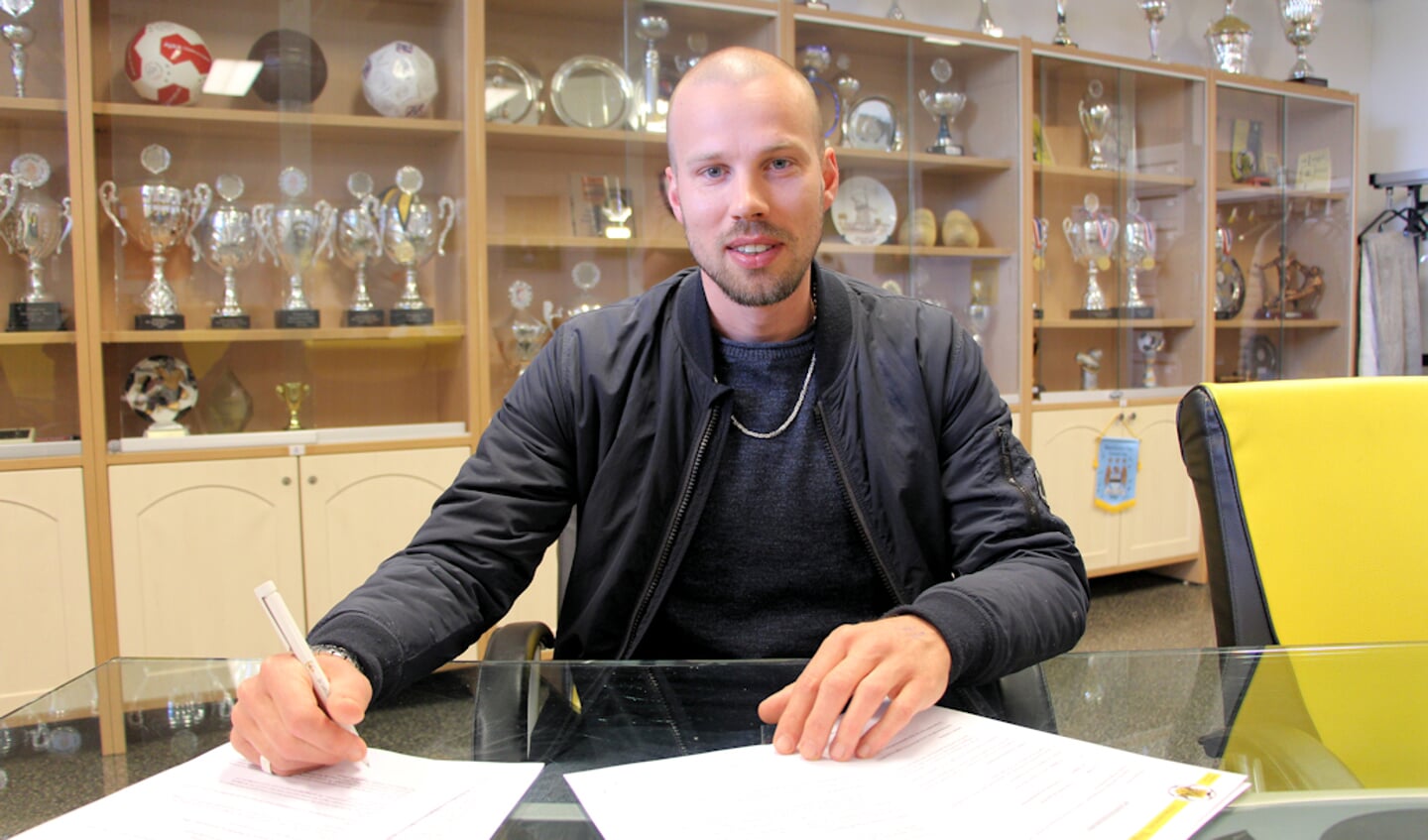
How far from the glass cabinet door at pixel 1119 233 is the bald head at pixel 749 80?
9.24ft

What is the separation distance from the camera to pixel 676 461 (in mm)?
1393

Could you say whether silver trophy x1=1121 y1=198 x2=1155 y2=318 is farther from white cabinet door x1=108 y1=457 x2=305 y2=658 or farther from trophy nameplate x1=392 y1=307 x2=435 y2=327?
white cabinet door x1=108 y1=457 x2=305 y2=658

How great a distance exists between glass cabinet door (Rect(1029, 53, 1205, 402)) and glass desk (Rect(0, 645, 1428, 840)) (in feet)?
10.2

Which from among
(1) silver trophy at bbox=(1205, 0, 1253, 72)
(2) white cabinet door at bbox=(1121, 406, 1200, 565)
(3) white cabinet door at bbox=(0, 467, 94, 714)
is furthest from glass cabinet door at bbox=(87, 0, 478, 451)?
(1) silver trophy at bbox=(1205, 0, 1253, 72)

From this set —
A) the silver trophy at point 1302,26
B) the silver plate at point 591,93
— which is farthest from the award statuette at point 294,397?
the silver trophy at point 1302,26

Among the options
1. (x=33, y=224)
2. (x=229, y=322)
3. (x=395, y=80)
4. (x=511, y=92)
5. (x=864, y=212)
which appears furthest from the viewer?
(x=864, y=212)

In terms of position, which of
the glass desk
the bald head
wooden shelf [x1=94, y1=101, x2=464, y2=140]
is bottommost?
the glass desk

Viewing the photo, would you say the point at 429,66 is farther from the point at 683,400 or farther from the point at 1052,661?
the point at 1052,661

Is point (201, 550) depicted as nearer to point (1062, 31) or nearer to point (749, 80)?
point (749, 80)

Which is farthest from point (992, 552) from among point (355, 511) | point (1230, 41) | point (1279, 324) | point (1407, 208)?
point (1407, 208)

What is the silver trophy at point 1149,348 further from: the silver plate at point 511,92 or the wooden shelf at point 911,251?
the silver plate at point 511,92

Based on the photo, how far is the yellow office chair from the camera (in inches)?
47.0

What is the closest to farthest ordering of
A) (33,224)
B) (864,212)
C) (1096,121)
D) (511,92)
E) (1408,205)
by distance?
(33,224) < (511,92) < (864,212) < (1096,121) < (1408,205)

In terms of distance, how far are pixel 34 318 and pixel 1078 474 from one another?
11.3ft
